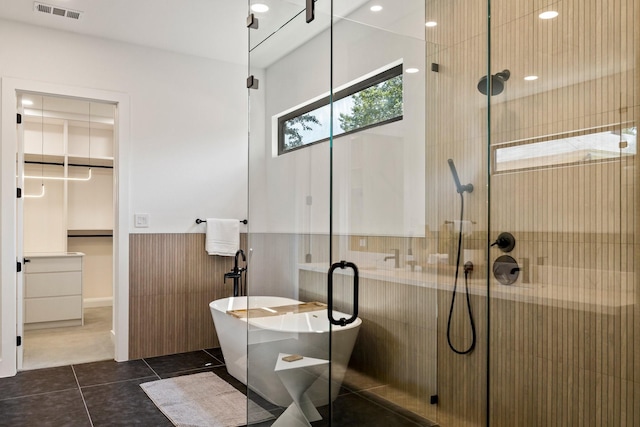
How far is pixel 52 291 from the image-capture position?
17.5ft

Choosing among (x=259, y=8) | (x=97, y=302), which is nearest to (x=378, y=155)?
(x=259, y=8)

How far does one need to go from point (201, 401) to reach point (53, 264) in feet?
10.9

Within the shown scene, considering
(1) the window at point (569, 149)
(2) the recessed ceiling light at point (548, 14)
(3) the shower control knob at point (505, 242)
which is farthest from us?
(3) the shower control knob at point (505, 242)

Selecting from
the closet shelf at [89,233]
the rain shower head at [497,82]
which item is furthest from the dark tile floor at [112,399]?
the closet shelf at [89,233]

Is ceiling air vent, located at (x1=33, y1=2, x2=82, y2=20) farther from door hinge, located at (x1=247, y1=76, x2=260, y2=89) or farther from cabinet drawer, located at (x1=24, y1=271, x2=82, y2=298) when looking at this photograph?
cabinet drawer, located at (x1=24, y1=271, x2=82, y2=298)

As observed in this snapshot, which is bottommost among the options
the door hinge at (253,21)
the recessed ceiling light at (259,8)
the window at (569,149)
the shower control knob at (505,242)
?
the shower control knob at (505,242)

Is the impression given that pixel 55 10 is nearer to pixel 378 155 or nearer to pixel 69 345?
pixel 378 155

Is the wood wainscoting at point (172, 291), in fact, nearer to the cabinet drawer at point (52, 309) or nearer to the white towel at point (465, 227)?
the cabinet drawer at point (52, 309)

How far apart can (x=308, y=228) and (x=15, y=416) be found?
225 cm

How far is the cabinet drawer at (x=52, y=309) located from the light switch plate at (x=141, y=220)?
211 cm

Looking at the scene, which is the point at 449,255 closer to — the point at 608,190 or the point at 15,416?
the point at 608,190

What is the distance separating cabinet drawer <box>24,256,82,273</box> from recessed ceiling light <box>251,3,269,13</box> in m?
4.21

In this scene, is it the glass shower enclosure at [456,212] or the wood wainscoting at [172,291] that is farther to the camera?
the wood wainscoting at [172,291]

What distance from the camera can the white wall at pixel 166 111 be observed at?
12.3 ft
